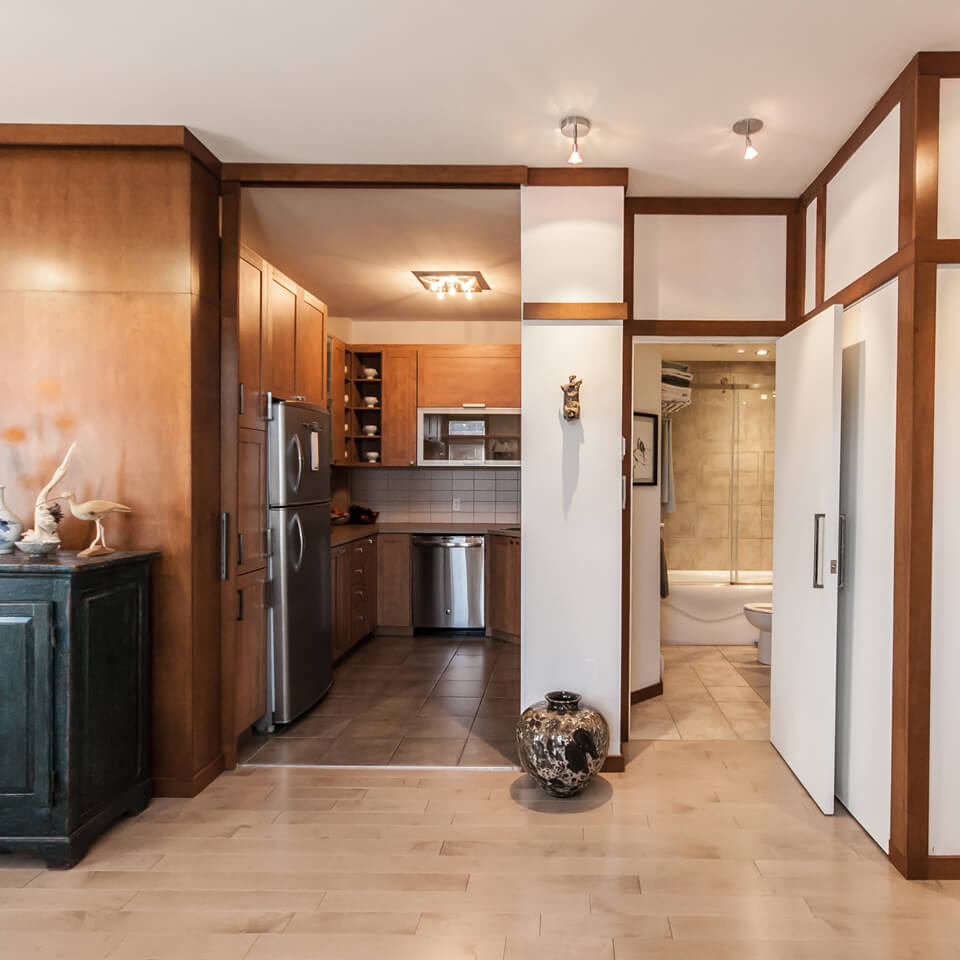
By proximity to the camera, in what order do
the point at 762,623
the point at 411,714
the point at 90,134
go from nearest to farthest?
the point at 90,134, the point at 411,714, the point at 762,623

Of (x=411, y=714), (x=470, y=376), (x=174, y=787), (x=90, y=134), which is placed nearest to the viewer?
(x=90, y=134)

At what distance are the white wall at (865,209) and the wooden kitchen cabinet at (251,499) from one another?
2714 mm

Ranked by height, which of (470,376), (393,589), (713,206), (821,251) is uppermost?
(713,206)

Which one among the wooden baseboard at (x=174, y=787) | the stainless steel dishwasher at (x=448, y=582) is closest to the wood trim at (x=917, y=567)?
the wooden baseboard at (x=174, y=787)

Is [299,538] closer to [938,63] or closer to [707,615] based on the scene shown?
[938,63]

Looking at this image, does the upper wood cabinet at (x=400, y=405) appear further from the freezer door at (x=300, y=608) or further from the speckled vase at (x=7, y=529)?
Result: the speckled vase at (x=7, y=529)

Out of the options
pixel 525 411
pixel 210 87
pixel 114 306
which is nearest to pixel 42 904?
pixel 114 306

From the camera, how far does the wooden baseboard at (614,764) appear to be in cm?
323

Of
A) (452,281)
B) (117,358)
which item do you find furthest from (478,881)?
(452,281)

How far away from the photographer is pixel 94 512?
2693 mm

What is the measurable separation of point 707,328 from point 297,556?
7.85ft

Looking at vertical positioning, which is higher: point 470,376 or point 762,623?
point 470,376

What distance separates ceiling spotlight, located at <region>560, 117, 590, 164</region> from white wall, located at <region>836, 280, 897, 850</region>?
4.09 ft

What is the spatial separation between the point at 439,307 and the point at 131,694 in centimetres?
402
